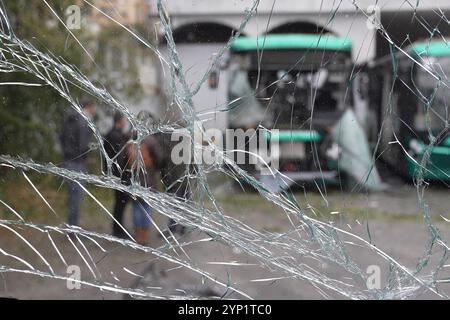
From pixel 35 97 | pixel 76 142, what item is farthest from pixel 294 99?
pixel 35 97

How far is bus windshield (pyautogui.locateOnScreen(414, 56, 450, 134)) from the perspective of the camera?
108 inches

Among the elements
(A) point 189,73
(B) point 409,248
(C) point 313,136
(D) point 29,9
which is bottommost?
(B) point 409,248

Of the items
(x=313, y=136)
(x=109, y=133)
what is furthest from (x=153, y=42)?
(x=313, y=136)

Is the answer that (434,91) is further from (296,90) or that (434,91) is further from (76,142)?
(76,142)

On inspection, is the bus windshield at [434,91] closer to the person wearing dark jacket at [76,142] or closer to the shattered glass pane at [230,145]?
the shattered glass pane at [230,145]

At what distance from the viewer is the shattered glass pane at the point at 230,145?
2.75 meters

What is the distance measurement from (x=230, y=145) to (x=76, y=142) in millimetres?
689

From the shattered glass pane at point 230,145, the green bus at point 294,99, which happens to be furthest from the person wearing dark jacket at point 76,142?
the green bus at point 294,99

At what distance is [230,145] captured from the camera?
2797 millimetres

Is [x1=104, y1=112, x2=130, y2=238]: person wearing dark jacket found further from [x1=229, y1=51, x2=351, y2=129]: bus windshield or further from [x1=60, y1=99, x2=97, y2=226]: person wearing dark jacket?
[x1=229, y1=51, x2=351, y2=129]: bus windshield

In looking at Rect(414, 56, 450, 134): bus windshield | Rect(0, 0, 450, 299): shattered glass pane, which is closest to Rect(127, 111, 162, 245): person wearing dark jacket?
Rect(0, 0, 450, 299): shattered glass pane

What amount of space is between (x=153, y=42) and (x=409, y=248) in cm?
145
